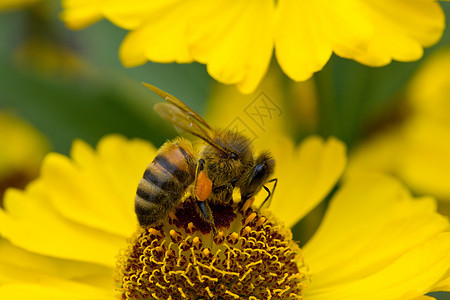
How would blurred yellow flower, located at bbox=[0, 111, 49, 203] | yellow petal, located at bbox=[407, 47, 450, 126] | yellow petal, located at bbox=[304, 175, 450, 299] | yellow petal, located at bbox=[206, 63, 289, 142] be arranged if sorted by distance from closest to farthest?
yellow petal, located at bbox=[304, 175, 450, 299]
yellow petal, located at bbox=[206, 63, 289, 142]
yellow petal, located at bbox=[407, 47, 450, 126]
blurred yellow flower, located at bbox=[0, 111, 49, 203]

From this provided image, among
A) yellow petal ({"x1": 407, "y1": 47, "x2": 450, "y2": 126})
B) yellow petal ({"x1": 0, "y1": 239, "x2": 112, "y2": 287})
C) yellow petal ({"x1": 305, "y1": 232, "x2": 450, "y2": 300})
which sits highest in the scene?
yellow petal ({"x1": 407, "y1": 47, "x2": 450, "y2": 126})

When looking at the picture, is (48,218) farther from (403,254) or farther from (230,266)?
(403,254)

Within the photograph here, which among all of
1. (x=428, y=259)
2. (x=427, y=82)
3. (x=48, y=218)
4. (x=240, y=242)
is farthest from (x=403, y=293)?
(x=427, y=82)

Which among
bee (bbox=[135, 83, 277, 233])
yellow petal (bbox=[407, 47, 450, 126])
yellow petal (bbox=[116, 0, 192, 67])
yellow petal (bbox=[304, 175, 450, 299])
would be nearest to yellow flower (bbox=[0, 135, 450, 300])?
yellow petal (bbox=[304, 175, 450, 299])

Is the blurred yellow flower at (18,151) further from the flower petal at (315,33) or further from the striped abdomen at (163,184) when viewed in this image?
the flower petal at (315,33)

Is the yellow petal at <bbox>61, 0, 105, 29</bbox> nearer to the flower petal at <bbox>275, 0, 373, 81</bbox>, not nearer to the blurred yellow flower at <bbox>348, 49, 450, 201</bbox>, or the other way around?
the flower petal at <bbox>275, 0, 373, 81</bbox>
